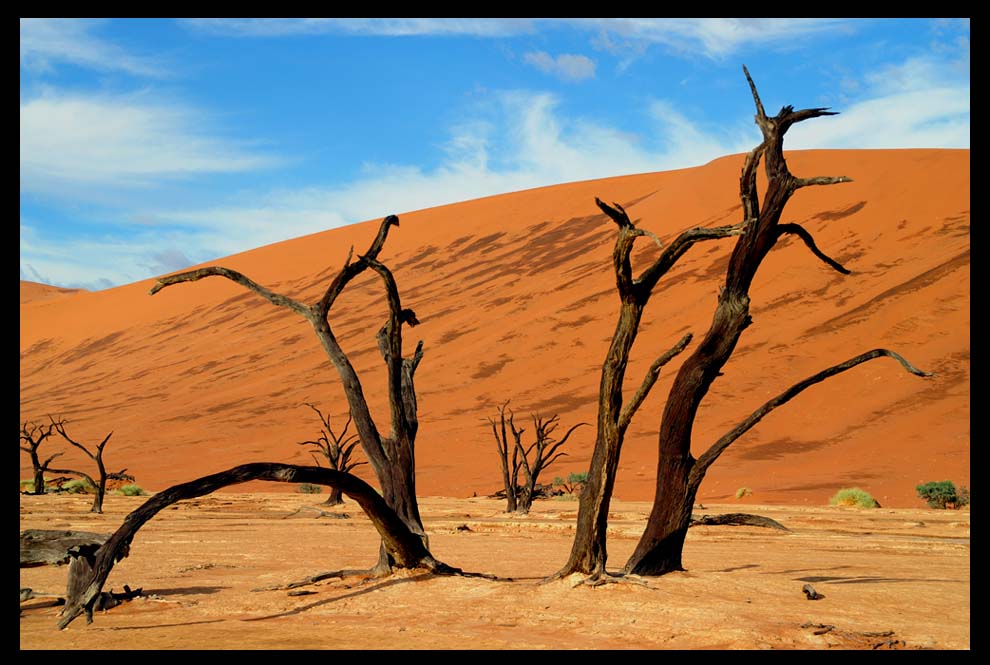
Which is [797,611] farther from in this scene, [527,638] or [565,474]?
[565,474]

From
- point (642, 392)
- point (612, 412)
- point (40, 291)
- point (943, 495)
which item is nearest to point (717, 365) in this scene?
point (642, 392)

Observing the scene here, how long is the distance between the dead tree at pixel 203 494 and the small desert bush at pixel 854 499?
15758 mm

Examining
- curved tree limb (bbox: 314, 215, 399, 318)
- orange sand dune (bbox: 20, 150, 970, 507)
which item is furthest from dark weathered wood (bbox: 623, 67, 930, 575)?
orange sand dune (bbox: 20, 150, 970, 507)

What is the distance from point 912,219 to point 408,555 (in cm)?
4268

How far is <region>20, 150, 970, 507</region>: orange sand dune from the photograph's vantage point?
98.6 feet

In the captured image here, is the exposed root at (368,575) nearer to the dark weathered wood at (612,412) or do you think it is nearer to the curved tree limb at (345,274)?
the dark weathered wood at (612,412)

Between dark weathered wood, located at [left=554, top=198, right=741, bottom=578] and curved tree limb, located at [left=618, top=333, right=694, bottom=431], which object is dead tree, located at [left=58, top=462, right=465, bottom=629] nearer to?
dark weathered wood, located at [left=554, top=198, right=741, bottom=578]

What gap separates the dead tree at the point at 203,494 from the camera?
6535mm

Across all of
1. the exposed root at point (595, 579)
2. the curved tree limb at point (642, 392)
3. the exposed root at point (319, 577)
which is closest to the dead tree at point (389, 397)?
the exposed root at point (319, 577)

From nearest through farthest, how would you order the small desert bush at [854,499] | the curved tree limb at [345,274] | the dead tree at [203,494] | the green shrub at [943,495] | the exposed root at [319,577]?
the dead tree at [203,494]
the exposed root at [319,577]
the curved tree limb at [345,274]
the small desert bush at [854,499]
the green shrub at [943,495]

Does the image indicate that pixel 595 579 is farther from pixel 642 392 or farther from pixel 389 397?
pixel 389 397

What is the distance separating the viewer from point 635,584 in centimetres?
776

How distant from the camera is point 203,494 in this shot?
6.89 m

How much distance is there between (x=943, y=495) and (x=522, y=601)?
17960mm
